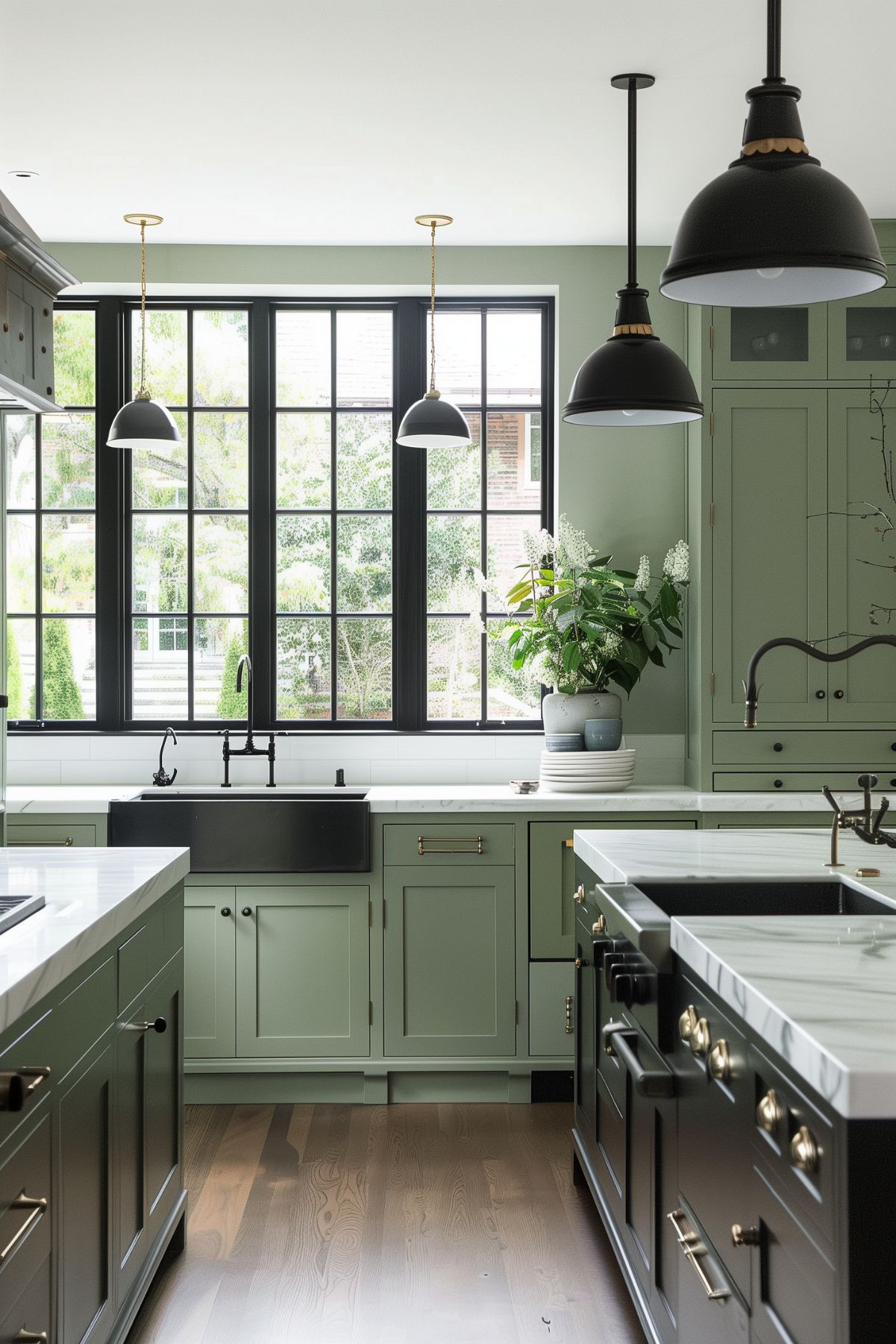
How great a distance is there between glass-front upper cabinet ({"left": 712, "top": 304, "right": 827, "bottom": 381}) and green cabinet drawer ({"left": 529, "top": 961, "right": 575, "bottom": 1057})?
84.6 inches

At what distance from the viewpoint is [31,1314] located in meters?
1.83

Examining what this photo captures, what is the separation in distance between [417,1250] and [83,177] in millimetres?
3387

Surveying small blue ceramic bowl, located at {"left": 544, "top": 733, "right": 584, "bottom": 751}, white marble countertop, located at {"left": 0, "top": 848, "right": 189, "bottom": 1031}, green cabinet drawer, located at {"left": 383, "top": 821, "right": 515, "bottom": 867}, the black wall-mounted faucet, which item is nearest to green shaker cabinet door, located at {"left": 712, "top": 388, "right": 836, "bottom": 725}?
small blue ceramic bowl, located at {"left": 544, "top": 733, "right": 584, "bottom": 751}

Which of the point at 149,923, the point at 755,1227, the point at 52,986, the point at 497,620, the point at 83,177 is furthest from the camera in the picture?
the point at 497,620

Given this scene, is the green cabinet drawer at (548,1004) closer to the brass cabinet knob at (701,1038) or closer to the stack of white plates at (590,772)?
the stack of white plates at (590,772)

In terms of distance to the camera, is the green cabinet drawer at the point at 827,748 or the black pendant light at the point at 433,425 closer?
the black pendant light at the point at 433,425

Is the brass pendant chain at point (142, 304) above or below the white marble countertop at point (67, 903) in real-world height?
above

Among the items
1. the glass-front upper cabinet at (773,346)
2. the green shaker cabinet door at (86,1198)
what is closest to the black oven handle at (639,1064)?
the green shaker cabinet door at (86,1198)

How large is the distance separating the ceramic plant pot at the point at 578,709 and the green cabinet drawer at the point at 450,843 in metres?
0.47

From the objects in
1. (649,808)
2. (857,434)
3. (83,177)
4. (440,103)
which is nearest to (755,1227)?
(649,808)

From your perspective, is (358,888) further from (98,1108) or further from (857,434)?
(857,434)

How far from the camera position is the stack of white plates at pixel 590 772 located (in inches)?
172

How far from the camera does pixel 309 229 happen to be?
4535 millimetres

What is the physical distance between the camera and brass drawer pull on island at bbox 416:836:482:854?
4184mm
